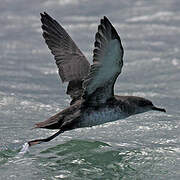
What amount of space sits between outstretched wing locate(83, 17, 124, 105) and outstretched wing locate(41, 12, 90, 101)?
0.75 m

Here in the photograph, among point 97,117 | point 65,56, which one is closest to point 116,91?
point 65,56

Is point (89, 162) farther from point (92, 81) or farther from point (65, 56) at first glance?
point (65, 56)

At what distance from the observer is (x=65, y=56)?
398 inches

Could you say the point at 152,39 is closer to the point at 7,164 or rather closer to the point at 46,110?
the point at 46,110

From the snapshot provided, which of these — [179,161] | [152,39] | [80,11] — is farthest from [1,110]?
[80,11]

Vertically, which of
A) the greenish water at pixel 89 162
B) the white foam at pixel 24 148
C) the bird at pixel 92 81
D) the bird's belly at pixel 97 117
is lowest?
the greenish water at pixel 89 162

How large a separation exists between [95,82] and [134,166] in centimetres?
124

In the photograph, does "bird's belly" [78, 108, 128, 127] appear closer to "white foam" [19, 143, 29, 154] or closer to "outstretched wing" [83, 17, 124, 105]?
"outstretched wing" [83, 17, 124, 105]

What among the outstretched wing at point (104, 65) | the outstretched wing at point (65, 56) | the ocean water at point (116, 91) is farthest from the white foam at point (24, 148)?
the outstretched wing at point (65, 56)

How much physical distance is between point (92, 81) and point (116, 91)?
3.44 meters

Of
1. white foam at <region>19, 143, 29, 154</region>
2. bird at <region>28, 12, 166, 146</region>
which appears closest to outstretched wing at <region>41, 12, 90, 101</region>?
bird at <region>28, 12, 166, 146</region>

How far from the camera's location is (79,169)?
802cm

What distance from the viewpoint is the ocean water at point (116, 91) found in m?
8.17

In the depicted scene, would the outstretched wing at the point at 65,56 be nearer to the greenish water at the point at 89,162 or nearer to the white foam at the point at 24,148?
the greenish water at the point at 89,162
